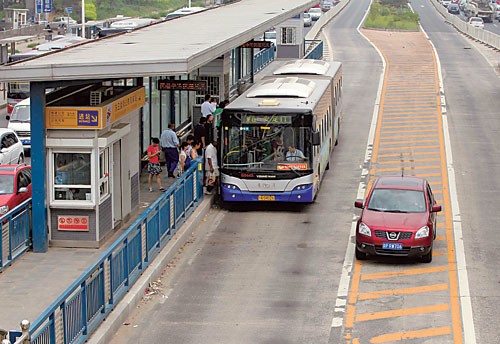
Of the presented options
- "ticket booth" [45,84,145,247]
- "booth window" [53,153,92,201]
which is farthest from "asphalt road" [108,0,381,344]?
"booth window" [53,153,92,201]

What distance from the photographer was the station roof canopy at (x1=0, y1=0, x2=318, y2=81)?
57.8ft

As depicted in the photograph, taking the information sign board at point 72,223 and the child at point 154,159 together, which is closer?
the information sign board at point 72,223

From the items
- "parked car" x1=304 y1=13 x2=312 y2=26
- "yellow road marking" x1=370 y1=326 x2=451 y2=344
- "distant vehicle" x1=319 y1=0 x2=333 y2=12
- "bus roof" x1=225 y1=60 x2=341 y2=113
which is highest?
"distant vehicle" x1=319 y1=0 x2=333 y2=12

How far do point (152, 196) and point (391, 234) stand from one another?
8.17 metres

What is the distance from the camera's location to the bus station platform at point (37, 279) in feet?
50.5

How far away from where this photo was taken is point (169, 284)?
58.5ft

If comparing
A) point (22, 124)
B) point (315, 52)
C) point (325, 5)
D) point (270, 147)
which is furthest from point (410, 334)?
point (325, 5)

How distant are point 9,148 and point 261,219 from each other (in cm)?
910

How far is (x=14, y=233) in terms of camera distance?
18.5 meters

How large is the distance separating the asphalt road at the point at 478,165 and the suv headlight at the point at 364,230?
216 centimetres

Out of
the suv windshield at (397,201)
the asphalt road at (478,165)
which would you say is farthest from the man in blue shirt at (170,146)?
the asphalt road at (478,165)

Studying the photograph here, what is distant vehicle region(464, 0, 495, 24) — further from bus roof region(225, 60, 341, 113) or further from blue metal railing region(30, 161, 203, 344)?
blue metal railing region(30, 161, 203, 344)

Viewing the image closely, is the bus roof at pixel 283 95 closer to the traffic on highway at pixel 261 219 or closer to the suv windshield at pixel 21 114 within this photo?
the traffic on highway at pixel 261 219

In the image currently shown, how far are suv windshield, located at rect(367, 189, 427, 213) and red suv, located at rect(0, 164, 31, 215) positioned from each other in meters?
7.76
